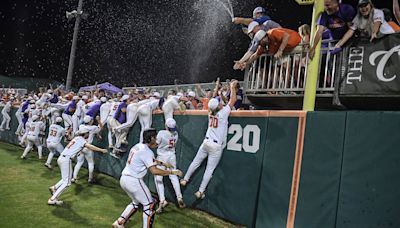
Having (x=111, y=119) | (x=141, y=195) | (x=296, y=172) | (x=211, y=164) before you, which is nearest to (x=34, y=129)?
(x=111, y=119)

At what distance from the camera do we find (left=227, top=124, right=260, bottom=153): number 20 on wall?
24.4 ft

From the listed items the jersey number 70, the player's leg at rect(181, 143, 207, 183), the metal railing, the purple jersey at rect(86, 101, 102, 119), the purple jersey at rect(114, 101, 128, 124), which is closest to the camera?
the metal railing

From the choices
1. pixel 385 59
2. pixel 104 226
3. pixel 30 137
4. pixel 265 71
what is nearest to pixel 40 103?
pixel 30 137

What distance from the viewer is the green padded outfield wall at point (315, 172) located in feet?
17.0

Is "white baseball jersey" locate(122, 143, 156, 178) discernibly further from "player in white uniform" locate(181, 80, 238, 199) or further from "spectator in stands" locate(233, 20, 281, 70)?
"spectator in stands" locate(233, 20, 281, 70)

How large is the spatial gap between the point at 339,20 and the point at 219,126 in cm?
314

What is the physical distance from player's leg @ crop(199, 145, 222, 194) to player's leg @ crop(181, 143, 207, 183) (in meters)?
0.29

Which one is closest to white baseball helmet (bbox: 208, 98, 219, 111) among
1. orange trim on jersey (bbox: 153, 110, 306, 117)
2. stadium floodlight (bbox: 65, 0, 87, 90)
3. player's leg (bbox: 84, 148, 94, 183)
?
orange trim on jersey (bbox: 153, 110, 306, 117)

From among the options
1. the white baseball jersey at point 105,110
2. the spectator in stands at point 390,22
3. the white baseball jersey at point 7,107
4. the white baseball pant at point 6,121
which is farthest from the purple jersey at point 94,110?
the white baseball pant at point 6,121

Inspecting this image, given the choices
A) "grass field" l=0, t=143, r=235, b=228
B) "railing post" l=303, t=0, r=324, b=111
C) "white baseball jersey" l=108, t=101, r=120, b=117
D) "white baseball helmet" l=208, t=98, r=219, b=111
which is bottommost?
"grass field" l=0, t=143, r=235, b=228

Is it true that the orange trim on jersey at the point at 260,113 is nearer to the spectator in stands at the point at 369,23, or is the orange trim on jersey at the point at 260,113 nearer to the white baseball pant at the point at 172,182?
the white baseball pant at the point at 172,182

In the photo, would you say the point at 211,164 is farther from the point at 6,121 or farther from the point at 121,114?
the point at 6,121

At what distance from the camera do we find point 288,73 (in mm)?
7867

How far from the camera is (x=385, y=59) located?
6312 mm
